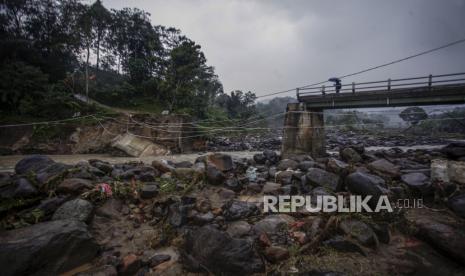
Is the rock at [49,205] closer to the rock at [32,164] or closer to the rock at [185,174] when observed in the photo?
the rock at [32,164]

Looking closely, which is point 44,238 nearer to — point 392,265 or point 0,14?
point 392,265

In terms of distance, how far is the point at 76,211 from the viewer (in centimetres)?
411

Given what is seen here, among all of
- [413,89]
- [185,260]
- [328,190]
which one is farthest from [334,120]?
[185,260]

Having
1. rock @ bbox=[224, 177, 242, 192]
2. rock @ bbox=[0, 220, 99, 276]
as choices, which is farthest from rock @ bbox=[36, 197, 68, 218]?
rock @ bbox=[224, 177, 242, 192]

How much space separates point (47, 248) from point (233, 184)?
4053 millimetres

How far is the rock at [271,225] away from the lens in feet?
13.2

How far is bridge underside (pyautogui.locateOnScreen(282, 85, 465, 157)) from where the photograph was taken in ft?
37.5

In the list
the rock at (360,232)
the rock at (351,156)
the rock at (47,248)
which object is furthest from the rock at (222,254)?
the rock at (351,156)

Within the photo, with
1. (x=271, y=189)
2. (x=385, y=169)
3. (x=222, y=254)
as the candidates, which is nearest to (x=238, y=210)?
(x=222, y=254)

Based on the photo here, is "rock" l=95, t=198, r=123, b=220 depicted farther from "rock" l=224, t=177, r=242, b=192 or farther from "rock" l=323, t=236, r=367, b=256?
"rock" l=323, t=236, r=367, b=256

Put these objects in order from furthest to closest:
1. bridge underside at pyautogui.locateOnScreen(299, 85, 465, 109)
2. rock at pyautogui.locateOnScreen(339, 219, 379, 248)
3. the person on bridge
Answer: the person on bridge → bridge underside at pyautogui.locateOnScreen(299, 85, 465, 109) → rock at pyautogui.locateOnScreen(339, 219, 379, 248)

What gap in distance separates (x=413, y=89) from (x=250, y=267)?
502 inches

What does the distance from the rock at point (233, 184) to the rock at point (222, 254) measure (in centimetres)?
252

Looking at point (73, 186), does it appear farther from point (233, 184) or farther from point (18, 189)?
point (233, 184)
